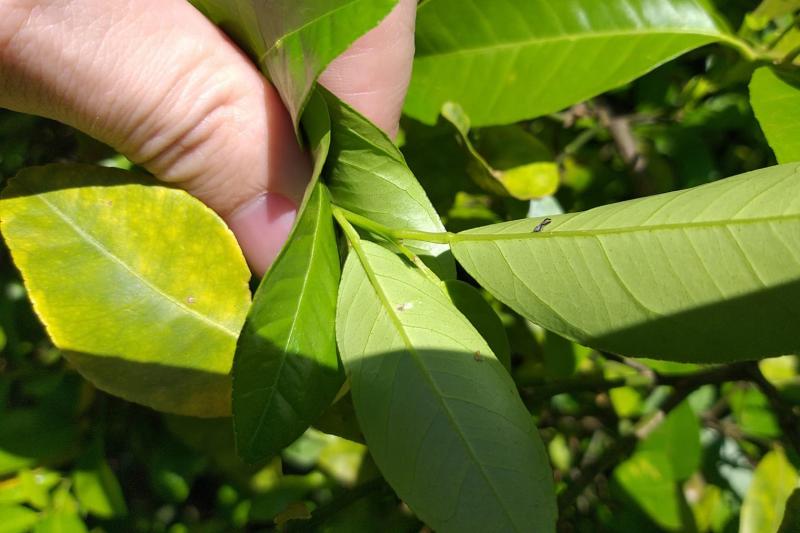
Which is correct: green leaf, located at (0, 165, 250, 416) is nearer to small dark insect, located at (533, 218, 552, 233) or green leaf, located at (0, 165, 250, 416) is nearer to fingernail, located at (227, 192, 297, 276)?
fingernail, located at (227, 192, 297, 276)

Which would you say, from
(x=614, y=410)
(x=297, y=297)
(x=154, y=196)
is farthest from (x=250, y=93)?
(x=614, y=410)

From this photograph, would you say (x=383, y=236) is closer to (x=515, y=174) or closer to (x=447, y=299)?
(x=447, y=299)

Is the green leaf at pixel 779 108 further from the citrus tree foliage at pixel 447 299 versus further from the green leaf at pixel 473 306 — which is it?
the green leaf at pixel 473 306

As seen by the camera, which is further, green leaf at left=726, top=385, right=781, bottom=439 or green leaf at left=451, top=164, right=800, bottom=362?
green leaf at left=726, top=385, right=781, bottom=439

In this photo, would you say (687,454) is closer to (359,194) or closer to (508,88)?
(508,88)

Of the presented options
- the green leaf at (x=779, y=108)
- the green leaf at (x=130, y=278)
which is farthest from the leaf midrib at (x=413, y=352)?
the green leaf at (x=779, y=108)

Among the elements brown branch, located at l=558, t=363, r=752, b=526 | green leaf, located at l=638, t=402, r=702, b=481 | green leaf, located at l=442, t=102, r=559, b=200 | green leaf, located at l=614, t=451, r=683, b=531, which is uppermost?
green leaf, located at l=442, t=102, r=559, b=200

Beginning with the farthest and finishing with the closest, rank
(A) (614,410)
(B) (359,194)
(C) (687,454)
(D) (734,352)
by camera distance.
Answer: (A) (614,410), (C) (687,454), (B) (359,194), (D) (734,352)

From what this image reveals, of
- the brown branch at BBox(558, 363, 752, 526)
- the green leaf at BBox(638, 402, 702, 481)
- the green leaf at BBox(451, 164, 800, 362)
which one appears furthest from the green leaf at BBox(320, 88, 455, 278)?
the green leaf at BBox(638, 402, 702, 481)
